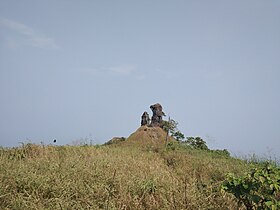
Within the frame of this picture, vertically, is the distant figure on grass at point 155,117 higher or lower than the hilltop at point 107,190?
higher

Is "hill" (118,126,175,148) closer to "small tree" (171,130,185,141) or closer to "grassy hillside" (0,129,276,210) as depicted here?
"small tree" (171,130,185,141)

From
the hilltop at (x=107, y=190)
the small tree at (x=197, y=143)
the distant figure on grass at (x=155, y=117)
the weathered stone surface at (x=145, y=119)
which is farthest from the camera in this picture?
the weathered stone surface at (x=145, y=119)

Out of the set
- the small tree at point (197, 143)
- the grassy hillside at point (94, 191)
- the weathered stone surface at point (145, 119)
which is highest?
the weathered stone surface at point (145, 119)

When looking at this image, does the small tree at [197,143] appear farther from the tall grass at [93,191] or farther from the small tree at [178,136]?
the tall grass at [93,191]

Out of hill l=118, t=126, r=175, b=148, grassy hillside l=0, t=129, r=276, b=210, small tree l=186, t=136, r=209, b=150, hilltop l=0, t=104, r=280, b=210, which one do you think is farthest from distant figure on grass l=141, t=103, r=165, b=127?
grassy hillside l=0, t=129, r=276, b=210

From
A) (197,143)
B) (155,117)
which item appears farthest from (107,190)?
(155,117)

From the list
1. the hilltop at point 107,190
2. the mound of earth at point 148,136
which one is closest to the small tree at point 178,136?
the mound of earth at point 148,136

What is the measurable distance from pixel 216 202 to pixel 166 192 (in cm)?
61

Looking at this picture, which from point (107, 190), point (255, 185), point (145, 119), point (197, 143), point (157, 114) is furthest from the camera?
point (145, 119)

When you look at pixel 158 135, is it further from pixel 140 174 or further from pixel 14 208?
pixel 14 208

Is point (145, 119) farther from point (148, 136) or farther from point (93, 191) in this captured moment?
point (93, 191)

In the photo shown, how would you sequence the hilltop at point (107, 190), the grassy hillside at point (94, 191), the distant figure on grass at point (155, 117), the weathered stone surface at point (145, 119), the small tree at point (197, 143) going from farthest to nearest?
the weathered stone surface at point (145, 119), the distant figure on grass at point (155, 117), the small tree at point (197, 143), the grassy hillside at point (94, 191), the hilltop at point (107, 190)

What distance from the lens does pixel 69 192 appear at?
3.63m

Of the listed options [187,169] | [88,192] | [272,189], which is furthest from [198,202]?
[187,169]
